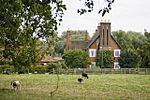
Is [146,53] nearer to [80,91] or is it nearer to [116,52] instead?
[116,52]

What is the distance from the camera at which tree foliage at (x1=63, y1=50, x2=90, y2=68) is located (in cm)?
7631

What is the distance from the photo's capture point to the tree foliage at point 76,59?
76.3 meters

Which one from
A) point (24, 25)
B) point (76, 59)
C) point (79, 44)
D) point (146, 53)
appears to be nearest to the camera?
point (24, 25)

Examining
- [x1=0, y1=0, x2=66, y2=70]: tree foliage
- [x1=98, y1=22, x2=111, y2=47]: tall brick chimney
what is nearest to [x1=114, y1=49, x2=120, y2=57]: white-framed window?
[x1=98, y1=22, x2=111, y2=47]: tall brick chimney

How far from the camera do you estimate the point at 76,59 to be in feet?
250

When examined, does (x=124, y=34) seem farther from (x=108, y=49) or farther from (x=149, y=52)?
(x=149, y=52)

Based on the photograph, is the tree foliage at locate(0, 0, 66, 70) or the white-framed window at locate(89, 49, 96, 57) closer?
the tree foliage at locate(0, 0, 66, 70)

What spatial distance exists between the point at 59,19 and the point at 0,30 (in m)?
9.60

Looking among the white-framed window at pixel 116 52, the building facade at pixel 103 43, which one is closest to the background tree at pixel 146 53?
the building facade at pixel 103 43

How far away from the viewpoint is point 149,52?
2704 inches

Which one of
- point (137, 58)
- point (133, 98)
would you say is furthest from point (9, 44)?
point (137, 58)

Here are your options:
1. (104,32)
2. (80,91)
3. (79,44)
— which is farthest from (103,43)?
(80,91)

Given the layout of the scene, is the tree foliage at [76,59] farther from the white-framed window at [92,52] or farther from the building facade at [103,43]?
the white-framed window at [92,52]

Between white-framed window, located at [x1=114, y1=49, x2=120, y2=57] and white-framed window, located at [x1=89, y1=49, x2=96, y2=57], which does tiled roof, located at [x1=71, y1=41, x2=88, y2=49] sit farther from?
white-framed window, located at [x1=114, y1=49, x2=120, y2=57]
